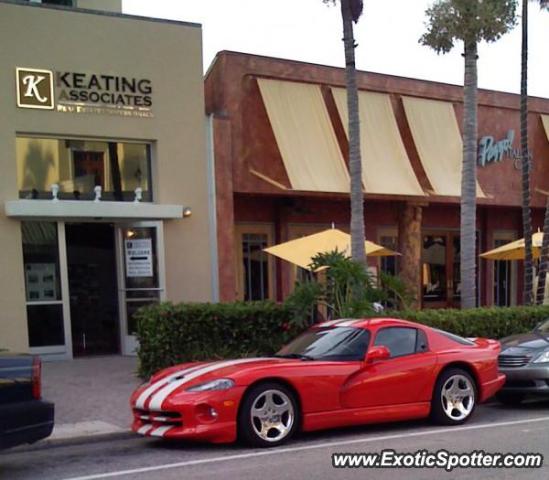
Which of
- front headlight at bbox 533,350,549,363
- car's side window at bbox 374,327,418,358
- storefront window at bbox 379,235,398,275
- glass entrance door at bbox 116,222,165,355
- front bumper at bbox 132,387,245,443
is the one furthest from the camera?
storefront window at bbox 379,235,398,275

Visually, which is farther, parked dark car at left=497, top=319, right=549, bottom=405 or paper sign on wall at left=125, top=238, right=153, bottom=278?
paper sign on wall at left=125, top=238, right=153, bottom=278

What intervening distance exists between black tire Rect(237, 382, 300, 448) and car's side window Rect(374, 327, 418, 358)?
1.35 m

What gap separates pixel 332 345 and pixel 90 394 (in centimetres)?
411

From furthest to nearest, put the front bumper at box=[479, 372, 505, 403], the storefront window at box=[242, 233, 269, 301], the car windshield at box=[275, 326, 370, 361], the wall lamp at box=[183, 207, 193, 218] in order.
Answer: the storefront window at box=[242, 233, 269, 301], the wall lamp at box=[183, 207, 193, 218], the front bumper at box=[479, 372, 505, 403], the car windshield at box=[275, 326, 370, 361]

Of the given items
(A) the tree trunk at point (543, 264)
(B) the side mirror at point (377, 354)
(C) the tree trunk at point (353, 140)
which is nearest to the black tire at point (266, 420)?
(B) the side mirror at point (377, 354)

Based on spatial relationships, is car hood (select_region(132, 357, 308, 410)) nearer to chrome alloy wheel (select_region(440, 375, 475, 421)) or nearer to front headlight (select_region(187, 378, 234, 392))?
front headlight (select_region(187, 378, 234, 392))

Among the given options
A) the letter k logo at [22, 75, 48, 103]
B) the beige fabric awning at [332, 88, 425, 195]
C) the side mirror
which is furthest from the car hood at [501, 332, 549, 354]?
the letter k logo at [22, 75, 48, 103]

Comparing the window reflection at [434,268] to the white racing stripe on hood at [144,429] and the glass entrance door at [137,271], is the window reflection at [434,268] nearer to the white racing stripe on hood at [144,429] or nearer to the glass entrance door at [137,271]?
the glass entrance door at [137,271]

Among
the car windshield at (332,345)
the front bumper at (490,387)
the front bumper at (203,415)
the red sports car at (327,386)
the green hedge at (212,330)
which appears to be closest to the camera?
the front bumper at (203,415)

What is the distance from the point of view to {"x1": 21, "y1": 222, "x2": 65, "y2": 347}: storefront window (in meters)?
13.2

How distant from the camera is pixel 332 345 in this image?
316 inches

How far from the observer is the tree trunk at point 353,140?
42.4ft

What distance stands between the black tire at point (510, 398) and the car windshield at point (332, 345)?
279cm

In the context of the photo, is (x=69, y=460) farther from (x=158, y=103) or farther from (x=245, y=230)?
(x=245, y=230)
